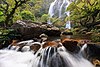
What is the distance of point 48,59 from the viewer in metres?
7.58

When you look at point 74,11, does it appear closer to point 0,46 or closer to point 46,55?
point 0,46

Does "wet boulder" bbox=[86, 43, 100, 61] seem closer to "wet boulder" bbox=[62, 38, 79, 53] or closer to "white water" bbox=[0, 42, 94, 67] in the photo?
"white water" bbox=[0, 42, 94, 67]

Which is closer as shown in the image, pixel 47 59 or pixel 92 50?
pixel 47 59

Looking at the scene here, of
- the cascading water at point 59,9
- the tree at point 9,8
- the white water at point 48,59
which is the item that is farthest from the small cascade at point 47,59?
the cascading water at point 59,9

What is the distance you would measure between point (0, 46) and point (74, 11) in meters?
8.87

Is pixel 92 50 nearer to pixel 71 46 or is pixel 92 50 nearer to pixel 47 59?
pixel 71 46

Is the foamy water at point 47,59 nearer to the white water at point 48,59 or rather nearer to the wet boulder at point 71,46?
the white water at point 48,59

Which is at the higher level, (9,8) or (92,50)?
(9,8)

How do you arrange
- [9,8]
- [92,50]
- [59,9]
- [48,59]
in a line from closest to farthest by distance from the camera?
[48,59] → [92,50] → [9,8] → [59,9]

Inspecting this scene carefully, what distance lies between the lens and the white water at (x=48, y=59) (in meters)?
7.55

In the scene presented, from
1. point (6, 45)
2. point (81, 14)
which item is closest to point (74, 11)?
point (81, 14)

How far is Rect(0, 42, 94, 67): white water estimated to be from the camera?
755 centimetres

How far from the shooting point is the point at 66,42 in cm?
852

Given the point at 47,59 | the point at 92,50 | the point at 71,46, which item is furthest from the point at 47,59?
the point at 92,50
